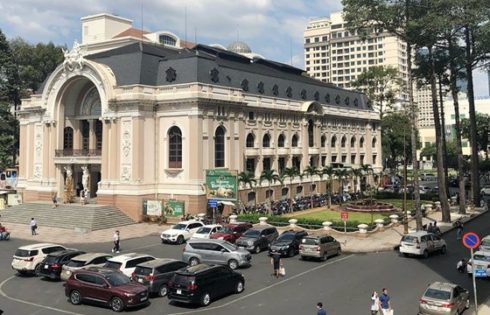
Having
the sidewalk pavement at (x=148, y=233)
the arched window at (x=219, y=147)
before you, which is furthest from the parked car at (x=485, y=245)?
the arched window at (x=219, y=147)

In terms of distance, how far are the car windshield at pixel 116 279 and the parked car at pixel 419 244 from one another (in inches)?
738

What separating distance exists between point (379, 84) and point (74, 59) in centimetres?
5817

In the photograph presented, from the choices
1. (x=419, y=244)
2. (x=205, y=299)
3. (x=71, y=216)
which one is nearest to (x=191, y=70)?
(x=71, y=216)

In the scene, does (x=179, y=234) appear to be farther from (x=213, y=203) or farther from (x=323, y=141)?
(x=323, y=141)

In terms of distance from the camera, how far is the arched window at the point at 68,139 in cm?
6019

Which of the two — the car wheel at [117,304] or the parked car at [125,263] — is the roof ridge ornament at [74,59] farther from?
the car wheel at [117,304]

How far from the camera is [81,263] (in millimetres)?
26969

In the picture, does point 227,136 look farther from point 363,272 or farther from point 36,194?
point 363,272

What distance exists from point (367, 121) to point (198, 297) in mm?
69434

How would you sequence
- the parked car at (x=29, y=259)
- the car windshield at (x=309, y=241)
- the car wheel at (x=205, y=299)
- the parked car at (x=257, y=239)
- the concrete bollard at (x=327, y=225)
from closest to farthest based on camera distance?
the car wheel at (x=205, y=299) → the parked car at (x=29, y=259) → the car windshield at (x=309, y=241) → the parked car at (x=257, y=239) → the concrete bollard at (x=327, y=225)

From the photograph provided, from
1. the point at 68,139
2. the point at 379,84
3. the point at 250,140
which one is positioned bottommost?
the point at 250,140

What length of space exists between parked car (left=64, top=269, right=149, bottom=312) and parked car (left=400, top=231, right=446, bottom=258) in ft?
59.6

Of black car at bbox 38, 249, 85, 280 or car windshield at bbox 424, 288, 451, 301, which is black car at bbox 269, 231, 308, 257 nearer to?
black car at bbox 38, 249, 85, 280

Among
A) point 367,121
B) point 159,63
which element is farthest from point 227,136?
point 367,121
